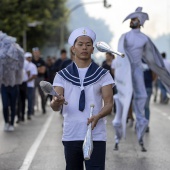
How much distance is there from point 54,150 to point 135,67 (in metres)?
1.83

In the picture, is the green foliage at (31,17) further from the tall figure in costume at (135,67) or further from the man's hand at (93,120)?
the man's hand at (93,120)

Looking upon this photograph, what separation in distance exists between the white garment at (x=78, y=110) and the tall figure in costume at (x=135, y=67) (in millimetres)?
4476

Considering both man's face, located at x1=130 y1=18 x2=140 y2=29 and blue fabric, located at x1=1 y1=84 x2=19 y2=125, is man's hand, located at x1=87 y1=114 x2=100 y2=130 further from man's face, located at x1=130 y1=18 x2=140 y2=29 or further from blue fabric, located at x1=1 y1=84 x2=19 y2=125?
blue fabric, located at x1=1 y1=84 x2=19 y2=125

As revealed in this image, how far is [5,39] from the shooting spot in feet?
39.8

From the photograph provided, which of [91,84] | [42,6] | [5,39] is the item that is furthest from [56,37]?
[91,84]

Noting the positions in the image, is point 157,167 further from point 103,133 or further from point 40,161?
point 103,133

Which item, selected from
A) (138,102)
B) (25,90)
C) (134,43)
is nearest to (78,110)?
(134,43)

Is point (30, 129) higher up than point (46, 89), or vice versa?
point (46, 89)

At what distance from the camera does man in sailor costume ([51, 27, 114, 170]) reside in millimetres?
5797

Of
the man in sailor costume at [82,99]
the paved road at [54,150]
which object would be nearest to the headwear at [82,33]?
the man in sailor costume at [82,99]

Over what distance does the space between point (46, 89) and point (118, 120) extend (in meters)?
5.57

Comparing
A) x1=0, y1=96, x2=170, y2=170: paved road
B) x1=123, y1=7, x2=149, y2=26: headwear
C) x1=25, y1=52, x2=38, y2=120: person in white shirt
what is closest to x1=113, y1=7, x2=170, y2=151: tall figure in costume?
x1=123, y1=7, x2=149, y2=26: headwear

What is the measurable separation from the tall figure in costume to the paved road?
0.52m

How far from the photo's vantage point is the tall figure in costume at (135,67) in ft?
34.2
